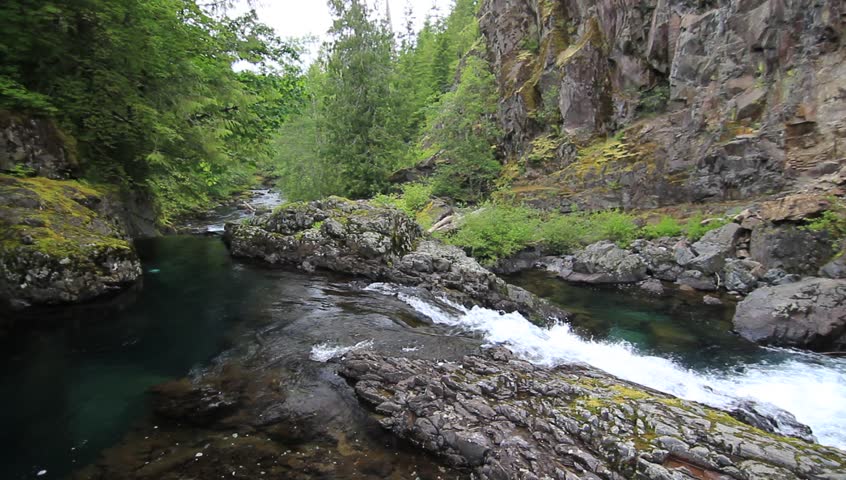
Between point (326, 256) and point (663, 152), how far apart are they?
15.3 m

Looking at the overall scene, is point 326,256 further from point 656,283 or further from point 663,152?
point 663,152

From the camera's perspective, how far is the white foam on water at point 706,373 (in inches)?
249

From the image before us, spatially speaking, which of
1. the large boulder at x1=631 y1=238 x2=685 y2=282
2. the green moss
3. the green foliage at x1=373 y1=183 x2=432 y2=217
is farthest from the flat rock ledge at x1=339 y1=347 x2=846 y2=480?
the green foliage at x1=373 y1=183 x2=432 y2=217

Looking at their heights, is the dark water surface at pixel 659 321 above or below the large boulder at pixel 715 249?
below

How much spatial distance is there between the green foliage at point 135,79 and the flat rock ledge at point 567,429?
8.81 metres

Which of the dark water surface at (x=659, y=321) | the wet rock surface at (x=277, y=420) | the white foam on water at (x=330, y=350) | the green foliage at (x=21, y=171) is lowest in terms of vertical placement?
the wet rock surface at (x=277, y=420)

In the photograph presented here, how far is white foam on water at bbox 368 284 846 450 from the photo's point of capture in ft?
20.7

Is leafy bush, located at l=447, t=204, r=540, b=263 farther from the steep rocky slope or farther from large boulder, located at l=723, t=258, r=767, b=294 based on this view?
the steep rocky slope

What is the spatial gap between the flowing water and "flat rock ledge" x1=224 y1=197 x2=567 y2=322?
696 mm

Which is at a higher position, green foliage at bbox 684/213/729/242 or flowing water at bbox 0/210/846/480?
green foliage at bbox 684/213/729/242

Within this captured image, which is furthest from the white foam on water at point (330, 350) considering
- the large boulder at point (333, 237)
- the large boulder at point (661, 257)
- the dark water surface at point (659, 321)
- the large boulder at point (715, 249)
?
the large boulder at point (715, 249)

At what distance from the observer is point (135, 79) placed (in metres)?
10.4

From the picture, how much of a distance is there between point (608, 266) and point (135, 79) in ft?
49.3

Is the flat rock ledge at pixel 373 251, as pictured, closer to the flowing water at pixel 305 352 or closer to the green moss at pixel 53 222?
the flowing water at pixel 305 352
